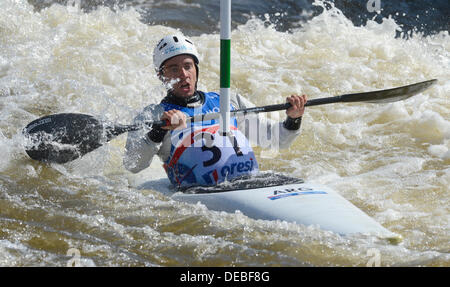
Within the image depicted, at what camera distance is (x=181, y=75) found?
4645mm

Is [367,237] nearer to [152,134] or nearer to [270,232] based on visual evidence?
[270,232]

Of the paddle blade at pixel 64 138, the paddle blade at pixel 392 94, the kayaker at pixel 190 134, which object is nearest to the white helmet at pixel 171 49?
the kayaker at pixel 190 134

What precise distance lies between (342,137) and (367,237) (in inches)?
121

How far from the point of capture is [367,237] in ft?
11.9

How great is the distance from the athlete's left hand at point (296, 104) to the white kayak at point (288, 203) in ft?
1.59

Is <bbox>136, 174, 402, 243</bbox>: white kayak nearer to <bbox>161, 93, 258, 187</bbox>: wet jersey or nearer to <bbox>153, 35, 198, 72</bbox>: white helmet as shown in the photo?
<bbox>161, 93, 258, 187</bbox>: wet jersey

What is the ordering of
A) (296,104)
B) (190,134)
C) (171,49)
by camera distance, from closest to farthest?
(190,134)
(296,104)
(171,49)

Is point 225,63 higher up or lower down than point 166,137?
higher up

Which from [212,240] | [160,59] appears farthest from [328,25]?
Answer: [212,240]

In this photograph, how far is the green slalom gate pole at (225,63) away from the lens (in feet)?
13.6

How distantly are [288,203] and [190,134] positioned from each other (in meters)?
0.89

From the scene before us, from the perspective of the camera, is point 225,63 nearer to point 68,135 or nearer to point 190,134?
point 190,134

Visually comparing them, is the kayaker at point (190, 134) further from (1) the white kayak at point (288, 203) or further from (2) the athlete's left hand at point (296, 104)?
A: (1) the white kayak at point (288, 203)

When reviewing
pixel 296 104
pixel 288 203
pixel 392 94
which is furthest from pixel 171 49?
pixel 392 94
